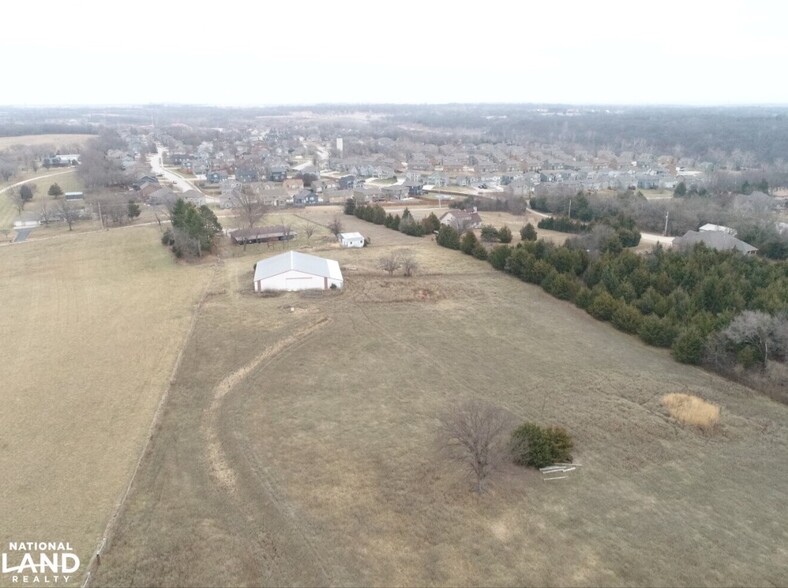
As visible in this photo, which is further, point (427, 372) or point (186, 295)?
point (186, 295)

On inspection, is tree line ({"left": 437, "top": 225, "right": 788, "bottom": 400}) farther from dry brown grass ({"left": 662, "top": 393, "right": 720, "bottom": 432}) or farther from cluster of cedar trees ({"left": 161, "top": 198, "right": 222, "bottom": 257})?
cluster of cedar trees ({"left": 161, "top": 198, "right": 222, "bottom": 257})

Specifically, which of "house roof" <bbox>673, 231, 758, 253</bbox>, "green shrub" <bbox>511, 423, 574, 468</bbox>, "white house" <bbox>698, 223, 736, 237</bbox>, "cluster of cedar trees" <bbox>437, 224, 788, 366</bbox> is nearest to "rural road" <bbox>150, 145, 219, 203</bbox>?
"cluster of cedar trees" <bbox>437, 224, 788, 366</bbox>

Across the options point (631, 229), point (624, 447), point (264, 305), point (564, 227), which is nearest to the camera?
point (624, 447)

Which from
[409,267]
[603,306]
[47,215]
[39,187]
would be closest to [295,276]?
[409,267]

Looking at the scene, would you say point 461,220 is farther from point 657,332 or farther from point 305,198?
point 657,332

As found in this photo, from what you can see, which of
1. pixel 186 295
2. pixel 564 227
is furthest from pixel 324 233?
pixel 564 227

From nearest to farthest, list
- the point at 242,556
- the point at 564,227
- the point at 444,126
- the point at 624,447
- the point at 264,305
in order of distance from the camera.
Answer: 1. the point at 242,556
2. the point at 624,447
3. the point at 264,305
4. the point at 564,227
5. the point at 444,126

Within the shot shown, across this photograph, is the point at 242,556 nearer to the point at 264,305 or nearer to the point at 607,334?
the point at 264,305
